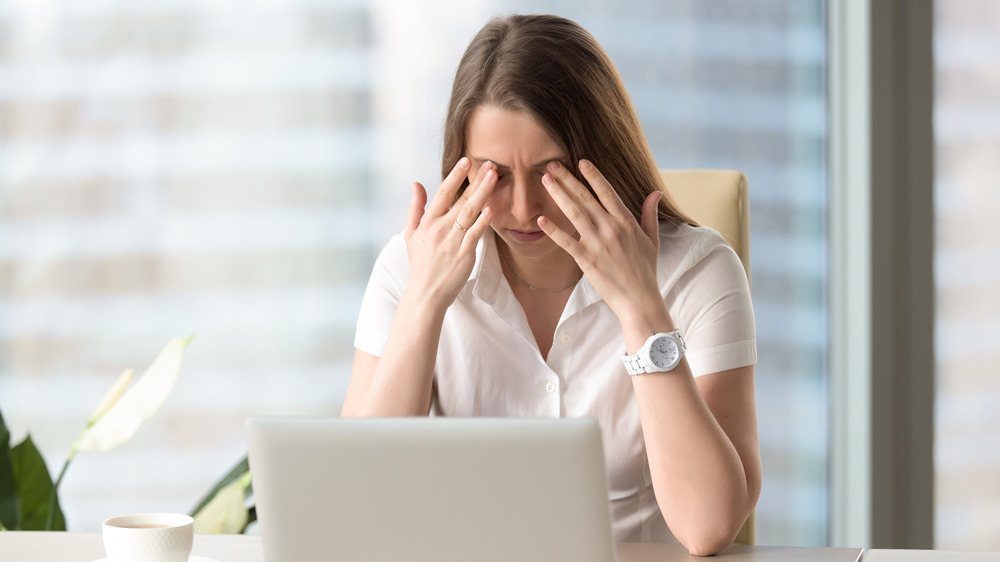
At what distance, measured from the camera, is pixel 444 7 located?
2223mm

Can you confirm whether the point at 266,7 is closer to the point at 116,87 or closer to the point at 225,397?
the point at 116,87

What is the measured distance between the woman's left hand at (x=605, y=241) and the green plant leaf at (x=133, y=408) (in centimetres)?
69

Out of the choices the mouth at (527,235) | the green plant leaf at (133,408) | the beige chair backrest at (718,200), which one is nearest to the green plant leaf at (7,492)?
the green plant leaf at (133,408)

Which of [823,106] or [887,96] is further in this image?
[823,106]

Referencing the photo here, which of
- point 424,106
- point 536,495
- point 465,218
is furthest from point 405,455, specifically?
point 424,106

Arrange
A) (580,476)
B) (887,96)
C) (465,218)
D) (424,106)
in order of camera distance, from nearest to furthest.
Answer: (580,476)
(465,218)
(887,96)
(424,106)

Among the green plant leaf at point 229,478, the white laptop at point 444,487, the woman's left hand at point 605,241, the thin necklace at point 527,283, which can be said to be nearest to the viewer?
the white laptop at point 444,487

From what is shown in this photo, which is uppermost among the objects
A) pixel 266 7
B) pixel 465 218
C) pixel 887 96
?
pixel 266 7

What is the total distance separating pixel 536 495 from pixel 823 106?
1.88 m

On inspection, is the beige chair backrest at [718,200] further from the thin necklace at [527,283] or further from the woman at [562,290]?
the thin necklace at [527,283]

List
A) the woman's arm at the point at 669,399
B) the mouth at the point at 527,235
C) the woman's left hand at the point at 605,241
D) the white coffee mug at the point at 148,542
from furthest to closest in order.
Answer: the mouth at the point at 527,235 → the woman's left hand at the point at 605,241 → the woman's arm at the point at 669,399 → the white coffee mug at the point at 148,542

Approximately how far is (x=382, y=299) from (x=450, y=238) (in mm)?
162

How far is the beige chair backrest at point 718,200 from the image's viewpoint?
55.6 inches

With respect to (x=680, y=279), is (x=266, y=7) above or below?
above
